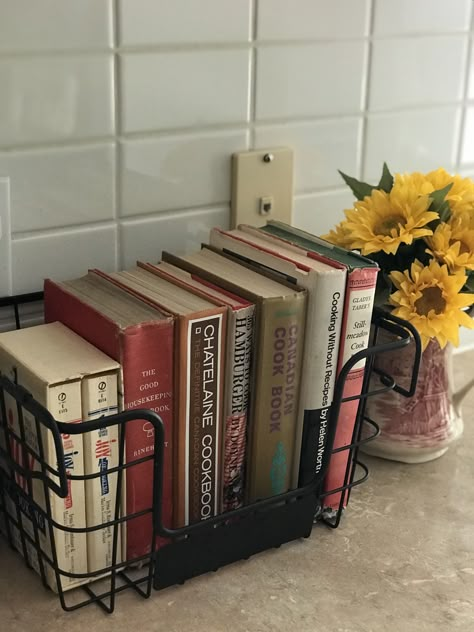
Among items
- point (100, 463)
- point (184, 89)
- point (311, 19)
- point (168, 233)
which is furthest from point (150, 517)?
point (311, 19)

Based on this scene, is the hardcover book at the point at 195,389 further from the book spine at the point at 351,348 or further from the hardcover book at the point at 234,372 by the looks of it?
the book spine at the point at 351,348

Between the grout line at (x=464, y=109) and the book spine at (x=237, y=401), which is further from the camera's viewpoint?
the grout line at (x=464, y=109)

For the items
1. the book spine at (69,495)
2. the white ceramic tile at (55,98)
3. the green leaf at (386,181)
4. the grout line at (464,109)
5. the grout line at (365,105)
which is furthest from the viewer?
the grout line at (464,109)

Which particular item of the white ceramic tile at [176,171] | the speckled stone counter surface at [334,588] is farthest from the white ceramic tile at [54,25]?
the speckled stone counter surface at [334,588]

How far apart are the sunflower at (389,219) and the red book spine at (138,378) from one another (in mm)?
237

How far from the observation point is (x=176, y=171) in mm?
888

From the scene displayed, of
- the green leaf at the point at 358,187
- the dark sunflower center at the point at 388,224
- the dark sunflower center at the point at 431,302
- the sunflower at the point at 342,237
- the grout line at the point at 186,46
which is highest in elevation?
the grout line at the point at 186,46

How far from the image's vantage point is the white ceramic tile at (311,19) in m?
0.90

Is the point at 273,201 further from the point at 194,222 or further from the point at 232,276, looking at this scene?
the point at 232,276

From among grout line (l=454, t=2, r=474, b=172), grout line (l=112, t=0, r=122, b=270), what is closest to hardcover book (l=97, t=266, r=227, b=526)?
grout line (l=112, t=0, r=122, b=270)

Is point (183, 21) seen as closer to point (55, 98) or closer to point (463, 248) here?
point (55, 98)

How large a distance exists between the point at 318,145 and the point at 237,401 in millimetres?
362

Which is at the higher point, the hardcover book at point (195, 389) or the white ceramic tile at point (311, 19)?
the white ceramic tile at point (311, 19)

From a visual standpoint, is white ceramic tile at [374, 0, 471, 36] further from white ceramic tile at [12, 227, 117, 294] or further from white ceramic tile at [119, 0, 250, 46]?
white ceramic tile at [12, 227, 117, 294]
